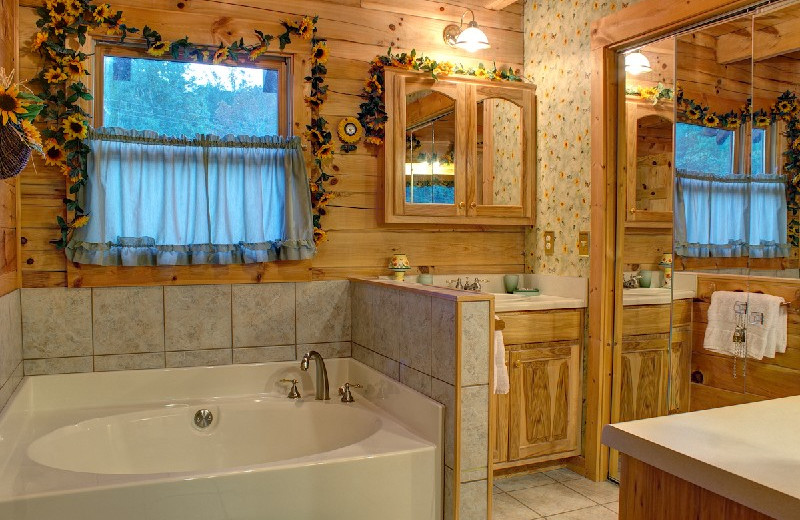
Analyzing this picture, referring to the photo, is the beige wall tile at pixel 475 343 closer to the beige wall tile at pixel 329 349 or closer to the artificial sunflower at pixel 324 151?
the beige wall tile at pixel 329 349

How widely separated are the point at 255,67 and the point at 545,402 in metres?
2.30

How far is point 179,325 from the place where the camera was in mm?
3143

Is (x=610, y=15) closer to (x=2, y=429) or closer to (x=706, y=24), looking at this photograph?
(x=706, y=24)

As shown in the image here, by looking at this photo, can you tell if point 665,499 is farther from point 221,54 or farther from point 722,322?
point 221,54

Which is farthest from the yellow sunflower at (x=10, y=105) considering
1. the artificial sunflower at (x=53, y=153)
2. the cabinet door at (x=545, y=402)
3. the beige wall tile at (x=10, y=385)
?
the cabinet door at (x=545, y=402)

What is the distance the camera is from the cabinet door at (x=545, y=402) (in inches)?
131

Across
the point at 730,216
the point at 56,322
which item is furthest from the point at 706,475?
the point at 56,322

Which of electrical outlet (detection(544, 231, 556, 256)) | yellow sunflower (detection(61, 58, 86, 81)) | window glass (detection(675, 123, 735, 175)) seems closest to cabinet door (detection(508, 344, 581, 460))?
electrical outlet (detection(544, 231, 556, 256))

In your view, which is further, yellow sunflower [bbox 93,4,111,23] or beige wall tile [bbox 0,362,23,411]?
yellow sunflower [bbox 93,4,111,23]

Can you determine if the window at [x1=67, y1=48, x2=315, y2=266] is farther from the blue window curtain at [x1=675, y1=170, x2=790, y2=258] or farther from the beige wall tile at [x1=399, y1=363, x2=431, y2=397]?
the blue window curtain at [x1=675, y1=170, x2=790, y2=258]

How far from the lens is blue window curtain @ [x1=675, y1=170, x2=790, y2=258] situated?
269 centimetres

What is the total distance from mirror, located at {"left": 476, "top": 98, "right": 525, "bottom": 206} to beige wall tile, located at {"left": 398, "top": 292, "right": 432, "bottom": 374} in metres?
1.22

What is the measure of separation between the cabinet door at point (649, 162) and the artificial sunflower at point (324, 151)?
60.3 inches

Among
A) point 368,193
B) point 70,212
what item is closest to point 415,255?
point 368,193
